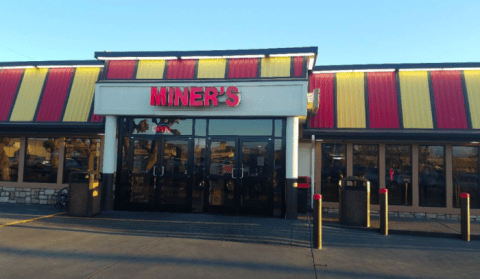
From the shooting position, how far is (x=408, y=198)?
10258 millimetres

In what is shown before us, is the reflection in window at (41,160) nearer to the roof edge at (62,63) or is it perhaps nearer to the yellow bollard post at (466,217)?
the roof edge at (62,63)

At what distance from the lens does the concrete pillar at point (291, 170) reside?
9.25m

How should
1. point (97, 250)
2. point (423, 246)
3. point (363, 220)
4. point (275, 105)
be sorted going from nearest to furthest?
point (97, 250)
point (423, 246)
point (363, 220)
point (275, 105)

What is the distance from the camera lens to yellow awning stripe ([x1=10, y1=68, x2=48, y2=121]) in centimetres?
1138

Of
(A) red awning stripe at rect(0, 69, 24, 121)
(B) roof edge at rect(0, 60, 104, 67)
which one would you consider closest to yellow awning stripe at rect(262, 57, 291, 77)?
(B) roof edge at rect(0, 60, 104, 67)

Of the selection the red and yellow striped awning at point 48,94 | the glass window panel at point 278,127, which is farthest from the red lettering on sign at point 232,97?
the red and yellow striped awning at point 48,94

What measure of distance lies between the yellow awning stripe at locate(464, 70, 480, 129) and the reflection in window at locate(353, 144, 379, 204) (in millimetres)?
2904

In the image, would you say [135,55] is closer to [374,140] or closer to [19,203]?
[19,203]

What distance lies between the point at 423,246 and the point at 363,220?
1815mm

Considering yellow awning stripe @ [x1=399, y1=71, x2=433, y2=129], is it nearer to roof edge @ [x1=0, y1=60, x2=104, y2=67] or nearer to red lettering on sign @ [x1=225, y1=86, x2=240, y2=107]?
red lettering on sign @ [x1=225, y1=86, x2=240, y2=107]

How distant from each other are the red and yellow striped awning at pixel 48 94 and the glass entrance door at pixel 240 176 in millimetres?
4292

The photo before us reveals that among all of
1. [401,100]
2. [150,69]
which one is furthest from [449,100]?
[150,69]

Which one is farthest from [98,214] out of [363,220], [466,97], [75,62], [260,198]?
[466,97]

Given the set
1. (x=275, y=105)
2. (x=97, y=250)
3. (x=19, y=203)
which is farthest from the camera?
(x=19, y=203)
